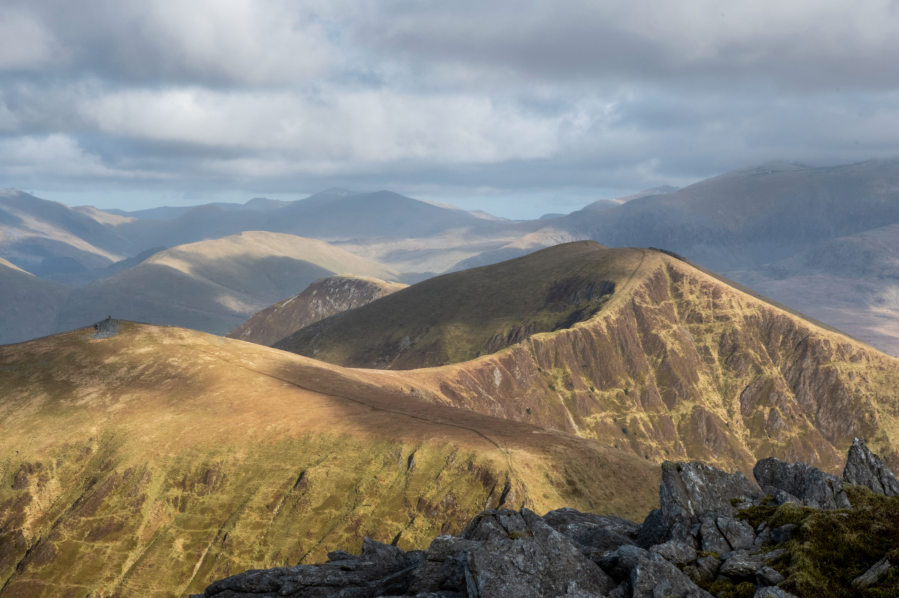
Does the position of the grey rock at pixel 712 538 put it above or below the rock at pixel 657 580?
below

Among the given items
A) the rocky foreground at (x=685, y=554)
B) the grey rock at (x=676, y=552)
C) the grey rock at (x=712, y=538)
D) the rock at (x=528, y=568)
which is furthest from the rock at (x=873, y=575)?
the rock at (x=528, y=568)

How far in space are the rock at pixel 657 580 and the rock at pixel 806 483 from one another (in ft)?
43.4

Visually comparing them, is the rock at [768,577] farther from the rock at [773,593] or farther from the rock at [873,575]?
the rock at [873,575]

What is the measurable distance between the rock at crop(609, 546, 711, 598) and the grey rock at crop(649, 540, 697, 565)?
5.50 ft

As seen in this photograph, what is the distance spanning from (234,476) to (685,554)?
357 ft

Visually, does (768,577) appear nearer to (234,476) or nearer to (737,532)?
(737,532)

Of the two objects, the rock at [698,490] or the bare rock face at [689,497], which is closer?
the bare rock face at [689,497]

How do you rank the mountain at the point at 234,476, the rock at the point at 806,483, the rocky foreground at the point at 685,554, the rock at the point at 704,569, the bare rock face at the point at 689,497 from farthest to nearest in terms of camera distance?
the mountain at the point at 234,476 → the rock at the point at 806,483 → the bare rock face at the point at 689,497 → the rock at the point at 704,569 → the rocky foreground at the point at 685,554

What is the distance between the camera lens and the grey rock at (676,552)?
31.4 m

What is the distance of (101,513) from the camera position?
11975 cm

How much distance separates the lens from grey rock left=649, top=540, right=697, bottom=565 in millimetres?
31375

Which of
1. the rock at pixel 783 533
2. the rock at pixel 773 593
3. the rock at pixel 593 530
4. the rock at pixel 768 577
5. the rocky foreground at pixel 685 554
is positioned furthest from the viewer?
the rock at pixel 593 530

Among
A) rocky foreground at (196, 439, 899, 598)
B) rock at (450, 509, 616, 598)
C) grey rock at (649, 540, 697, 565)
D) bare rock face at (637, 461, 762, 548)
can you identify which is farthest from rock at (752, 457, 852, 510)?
rock at (450, 509, 616, 598)

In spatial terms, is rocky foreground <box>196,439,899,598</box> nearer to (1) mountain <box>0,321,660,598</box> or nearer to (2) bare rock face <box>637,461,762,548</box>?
(2) bare rock face <box>637,461,762,548</box>
